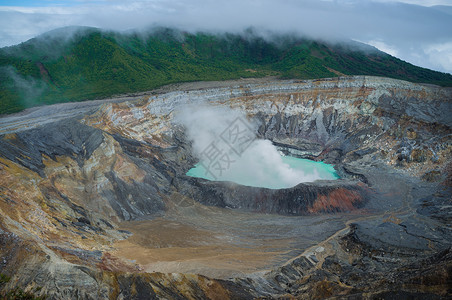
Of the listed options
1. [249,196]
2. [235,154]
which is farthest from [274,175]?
[249,196]

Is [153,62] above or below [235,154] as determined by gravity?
above

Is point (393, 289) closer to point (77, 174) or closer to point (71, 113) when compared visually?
point (77, 174)

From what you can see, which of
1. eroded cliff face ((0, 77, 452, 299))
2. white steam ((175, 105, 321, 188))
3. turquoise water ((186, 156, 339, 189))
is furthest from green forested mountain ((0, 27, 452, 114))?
turquoise water ((186, 156, 339, 189))

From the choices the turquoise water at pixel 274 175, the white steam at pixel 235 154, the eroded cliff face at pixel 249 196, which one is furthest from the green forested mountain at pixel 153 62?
the turquoise water at pixel 274 175

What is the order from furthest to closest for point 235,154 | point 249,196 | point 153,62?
point 153,62, point 235,154, point 249,196

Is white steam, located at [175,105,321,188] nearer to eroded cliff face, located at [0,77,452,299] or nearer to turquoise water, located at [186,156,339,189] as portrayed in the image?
turquoise water, located at [186,156,339,189]

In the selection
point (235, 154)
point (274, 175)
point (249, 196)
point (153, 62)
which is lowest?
point (249, 196)


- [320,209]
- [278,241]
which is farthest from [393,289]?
[320,209]

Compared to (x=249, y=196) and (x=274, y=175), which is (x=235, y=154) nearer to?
(x=274, y=175)
